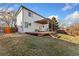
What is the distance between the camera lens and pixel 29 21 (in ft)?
10.5

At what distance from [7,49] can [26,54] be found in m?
0.27

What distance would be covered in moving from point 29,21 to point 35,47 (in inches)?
14.7

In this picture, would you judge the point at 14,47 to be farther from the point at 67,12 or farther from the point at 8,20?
the point at 67,12

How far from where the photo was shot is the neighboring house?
320 cm

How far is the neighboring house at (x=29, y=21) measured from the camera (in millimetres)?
3201

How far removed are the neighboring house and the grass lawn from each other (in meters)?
0.13

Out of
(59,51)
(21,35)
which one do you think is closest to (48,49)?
(59,51)

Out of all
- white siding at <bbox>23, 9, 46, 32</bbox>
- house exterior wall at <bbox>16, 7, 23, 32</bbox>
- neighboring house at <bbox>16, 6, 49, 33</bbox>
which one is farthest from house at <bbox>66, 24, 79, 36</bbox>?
house exterior wall at <bbox>16, 7, 23, 32</bbox>

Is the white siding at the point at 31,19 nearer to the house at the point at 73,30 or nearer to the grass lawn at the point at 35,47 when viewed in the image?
the grass lawn at the point at 35,47

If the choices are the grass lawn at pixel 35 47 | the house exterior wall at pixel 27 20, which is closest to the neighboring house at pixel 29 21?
the house exterior wall at pixel 27 20

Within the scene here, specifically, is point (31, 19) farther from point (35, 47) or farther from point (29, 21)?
point (35, 47)

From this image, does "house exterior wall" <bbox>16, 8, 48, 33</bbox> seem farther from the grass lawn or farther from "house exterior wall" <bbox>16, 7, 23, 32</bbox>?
the grass lawn

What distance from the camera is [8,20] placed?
10.6 feet

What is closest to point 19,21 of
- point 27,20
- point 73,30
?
point 27,20
